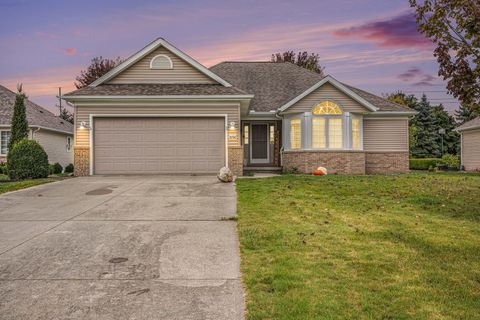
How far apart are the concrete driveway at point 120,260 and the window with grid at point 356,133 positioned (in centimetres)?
1099

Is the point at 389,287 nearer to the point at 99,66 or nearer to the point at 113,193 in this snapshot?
the point at 113,193

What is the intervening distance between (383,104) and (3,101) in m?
25.4

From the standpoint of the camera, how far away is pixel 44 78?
26234 mm

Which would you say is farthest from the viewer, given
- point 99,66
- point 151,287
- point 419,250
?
point 99,66

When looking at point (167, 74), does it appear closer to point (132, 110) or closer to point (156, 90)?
point (156, 90)

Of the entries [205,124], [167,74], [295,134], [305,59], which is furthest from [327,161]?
[305,59]

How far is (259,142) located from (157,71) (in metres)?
7.04

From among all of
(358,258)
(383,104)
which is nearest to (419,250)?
(358,258)

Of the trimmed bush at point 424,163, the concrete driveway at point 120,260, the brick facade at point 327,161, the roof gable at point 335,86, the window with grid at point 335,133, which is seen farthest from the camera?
the trimmed bush at point 424,163

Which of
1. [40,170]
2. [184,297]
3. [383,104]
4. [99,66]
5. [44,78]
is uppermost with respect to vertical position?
[99,66]

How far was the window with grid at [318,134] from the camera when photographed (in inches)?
688

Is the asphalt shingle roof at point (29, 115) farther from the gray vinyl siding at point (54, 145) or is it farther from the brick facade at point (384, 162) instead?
the brick facade at point (384, 162)

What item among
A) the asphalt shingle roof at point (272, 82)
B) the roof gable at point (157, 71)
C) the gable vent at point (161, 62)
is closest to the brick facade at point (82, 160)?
the roof gable at point (157, 71)

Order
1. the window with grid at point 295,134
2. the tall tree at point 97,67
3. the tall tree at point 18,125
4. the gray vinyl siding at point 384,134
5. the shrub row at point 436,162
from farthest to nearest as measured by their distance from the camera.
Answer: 1. the tall tree at point 97,67
2. the shrub row at point 436,162
3. the gray vinyl siding at point 384,134
4. the window with grid at point 295,134
5. the tall tree at point 18,125
